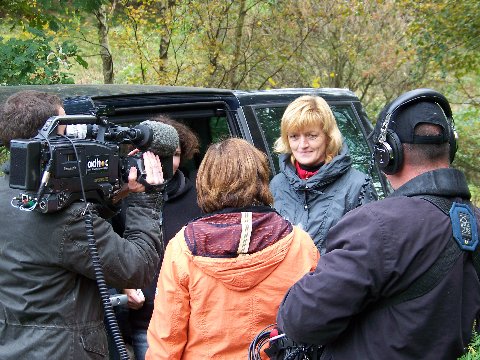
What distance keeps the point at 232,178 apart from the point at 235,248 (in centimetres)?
27

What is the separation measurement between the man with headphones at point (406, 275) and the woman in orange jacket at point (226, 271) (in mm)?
343

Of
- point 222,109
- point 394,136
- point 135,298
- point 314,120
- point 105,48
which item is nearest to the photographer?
point 394,136

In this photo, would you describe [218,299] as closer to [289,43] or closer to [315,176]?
[315,176]

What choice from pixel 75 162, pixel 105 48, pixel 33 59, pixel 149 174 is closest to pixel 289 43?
pixel 105 48

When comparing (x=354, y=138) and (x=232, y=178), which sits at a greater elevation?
(x=354, y=138)

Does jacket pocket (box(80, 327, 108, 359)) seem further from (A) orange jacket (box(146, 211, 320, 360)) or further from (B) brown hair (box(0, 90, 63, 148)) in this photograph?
(B) brown hair (box(0, 90, 63, 148))

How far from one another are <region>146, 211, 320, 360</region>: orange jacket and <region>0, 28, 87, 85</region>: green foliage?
3.36 meters

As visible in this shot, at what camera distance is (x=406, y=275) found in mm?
1728

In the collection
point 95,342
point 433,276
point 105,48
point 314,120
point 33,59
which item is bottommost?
point 95,342

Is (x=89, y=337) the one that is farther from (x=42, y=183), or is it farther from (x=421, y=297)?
(x=421, y=297)

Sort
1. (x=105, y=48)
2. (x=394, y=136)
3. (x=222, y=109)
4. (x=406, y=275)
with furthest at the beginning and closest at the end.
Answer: (x=105, y=48)
(x=222, y=109)
(x=394, y=136)
(x=406, y=275)

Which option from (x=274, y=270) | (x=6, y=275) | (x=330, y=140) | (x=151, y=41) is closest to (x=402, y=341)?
(x=274, y=270)

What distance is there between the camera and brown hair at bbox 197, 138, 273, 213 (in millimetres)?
2275

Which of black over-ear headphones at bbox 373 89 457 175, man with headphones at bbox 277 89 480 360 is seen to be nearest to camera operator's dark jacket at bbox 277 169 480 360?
man with headphones at bbox 277 89 480 360
